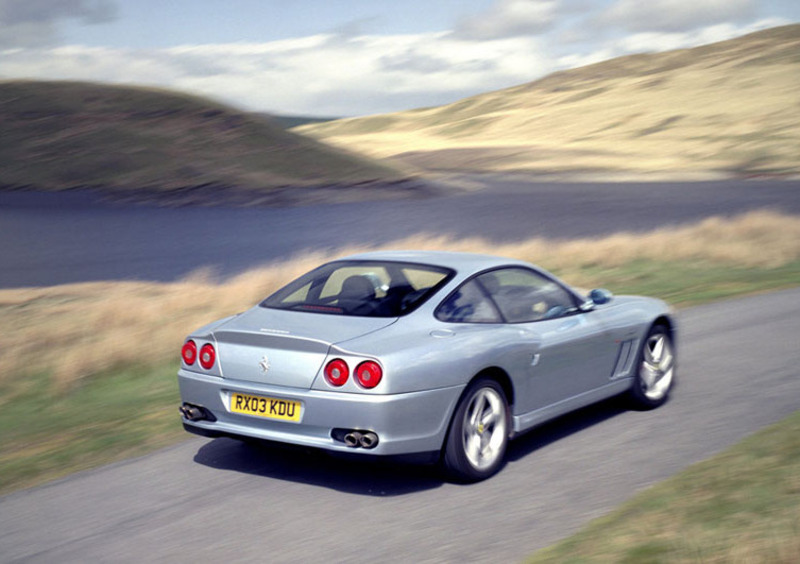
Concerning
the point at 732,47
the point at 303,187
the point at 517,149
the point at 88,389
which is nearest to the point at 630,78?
the point at 732,47

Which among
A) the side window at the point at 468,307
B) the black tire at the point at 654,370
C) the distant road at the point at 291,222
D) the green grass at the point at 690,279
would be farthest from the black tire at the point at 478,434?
the distant road at the point at 291,222

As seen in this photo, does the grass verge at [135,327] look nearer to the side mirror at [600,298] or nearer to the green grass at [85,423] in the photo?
the green grass at [85,423]

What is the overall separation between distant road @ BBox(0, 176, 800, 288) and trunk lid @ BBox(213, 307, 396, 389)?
23.4m

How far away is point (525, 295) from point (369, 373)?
5.79ft

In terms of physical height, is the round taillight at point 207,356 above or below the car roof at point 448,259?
below

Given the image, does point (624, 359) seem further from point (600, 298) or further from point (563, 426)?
point (563, 426)

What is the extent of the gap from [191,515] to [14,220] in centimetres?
4701

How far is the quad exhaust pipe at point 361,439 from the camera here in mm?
5379

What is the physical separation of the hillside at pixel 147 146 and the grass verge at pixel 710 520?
56915 mm

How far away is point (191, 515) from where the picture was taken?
5.43m

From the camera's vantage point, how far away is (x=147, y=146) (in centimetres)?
6619

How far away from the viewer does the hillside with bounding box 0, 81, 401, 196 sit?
6106cm

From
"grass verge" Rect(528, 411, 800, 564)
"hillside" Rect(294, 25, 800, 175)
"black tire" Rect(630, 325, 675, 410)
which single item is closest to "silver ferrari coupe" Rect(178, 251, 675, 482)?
"black tire" Rect(630, 325, 675, 410)

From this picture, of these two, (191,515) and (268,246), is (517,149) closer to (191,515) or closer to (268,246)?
(268,246)
